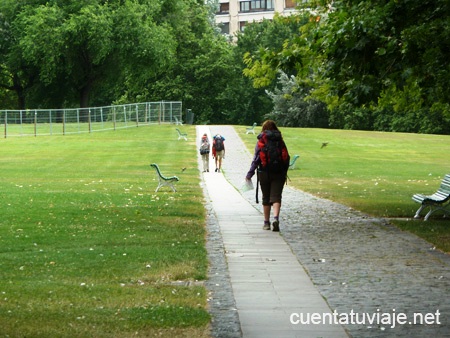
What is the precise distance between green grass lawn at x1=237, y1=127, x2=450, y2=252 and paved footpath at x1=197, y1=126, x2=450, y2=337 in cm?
111

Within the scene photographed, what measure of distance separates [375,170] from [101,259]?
29045 millimetres

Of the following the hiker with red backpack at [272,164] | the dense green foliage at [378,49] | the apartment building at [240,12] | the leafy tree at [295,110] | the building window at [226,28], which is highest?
the apartment building at [240,12]

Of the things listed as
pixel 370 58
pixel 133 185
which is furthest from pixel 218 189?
pixel 370 58

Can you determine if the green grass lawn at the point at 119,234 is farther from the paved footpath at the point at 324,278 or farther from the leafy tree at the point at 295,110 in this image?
the leafy tree at the point at 295,110

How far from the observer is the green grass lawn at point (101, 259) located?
815cm

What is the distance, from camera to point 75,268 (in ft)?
36.3

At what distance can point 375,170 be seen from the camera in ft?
130

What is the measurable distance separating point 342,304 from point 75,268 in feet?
11.8

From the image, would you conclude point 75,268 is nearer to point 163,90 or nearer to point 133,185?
point 133,185

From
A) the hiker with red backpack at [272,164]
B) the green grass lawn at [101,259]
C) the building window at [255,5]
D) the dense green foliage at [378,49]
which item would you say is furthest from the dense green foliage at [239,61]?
the building window at [255,5]

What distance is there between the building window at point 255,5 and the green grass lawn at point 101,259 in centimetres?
9992

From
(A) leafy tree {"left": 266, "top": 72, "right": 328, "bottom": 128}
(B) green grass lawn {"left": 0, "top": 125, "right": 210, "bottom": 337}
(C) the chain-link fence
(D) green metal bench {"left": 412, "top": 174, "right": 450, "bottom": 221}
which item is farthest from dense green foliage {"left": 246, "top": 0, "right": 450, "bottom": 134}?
(A) leafy tree {"left": 266, "top": 72, "right": 328, "bottom": 128}

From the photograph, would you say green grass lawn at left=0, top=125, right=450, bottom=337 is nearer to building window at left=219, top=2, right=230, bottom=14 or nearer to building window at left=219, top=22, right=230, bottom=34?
building window at left=219, top=2, right=230, bottom=14

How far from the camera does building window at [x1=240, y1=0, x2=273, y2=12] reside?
127 m
